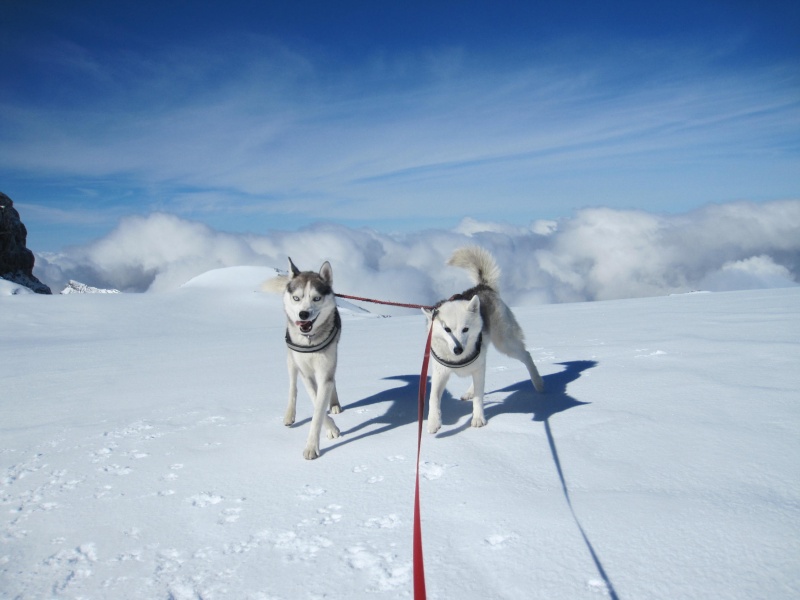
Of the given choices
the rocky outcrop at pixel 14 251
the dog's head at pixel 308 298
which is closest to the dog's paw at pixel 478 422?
the dog's head at pixel 308 298

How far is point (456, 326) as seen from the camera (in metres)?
3.91

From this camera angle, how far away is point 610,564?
1915 millimetres

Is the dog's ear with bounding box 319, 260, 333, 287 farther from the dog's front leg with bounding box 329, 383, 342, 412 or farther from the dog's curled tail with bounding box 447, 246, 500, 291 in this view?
the dog's curled tail with bounding box 447, 246, 500, 291

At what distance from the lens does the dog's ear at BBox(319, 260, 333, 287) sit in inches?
166

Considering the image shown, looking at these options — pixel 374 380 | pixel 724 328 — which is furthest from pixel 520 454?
pixel 724 328

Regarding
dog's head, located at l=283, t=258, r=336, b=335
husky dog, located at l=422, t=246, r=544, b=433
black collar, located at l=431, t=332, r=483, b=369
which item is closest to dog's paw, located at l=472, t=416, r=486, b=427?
husky dog, located at l=422, t=246, r=544, b=433

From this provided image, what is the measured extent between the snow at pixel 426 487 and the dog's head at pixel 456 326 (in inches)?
25.1

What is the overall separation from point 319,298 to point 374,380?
6.97 feet

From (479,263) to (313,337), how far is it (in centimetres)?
213

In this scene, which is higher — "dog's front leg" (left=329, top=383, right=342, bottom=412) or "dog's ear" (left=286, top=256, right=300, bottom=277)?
"dog's ear" (left=286, top=256, right=300, bottom=277)

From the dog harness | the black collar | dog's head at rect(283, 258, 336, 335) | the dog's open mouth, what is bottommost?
the black collar

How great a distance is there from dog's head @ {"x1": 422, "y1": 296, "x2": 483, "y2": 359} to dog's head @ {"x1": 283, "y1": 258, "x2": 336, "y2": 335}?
2.99 feet

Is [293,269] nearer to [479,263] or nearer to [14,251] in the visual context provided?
[479,263]

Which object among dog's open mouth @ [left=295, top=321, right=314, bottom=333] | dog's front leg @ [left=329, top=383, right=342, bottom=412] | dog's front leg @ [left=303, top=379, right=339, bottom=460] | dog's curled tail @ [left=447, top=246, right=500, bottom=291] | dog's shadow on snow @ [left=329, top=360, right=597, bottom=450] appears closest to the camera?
dog's front leg @ [left=303, top=379, right=339, bottom=460]
